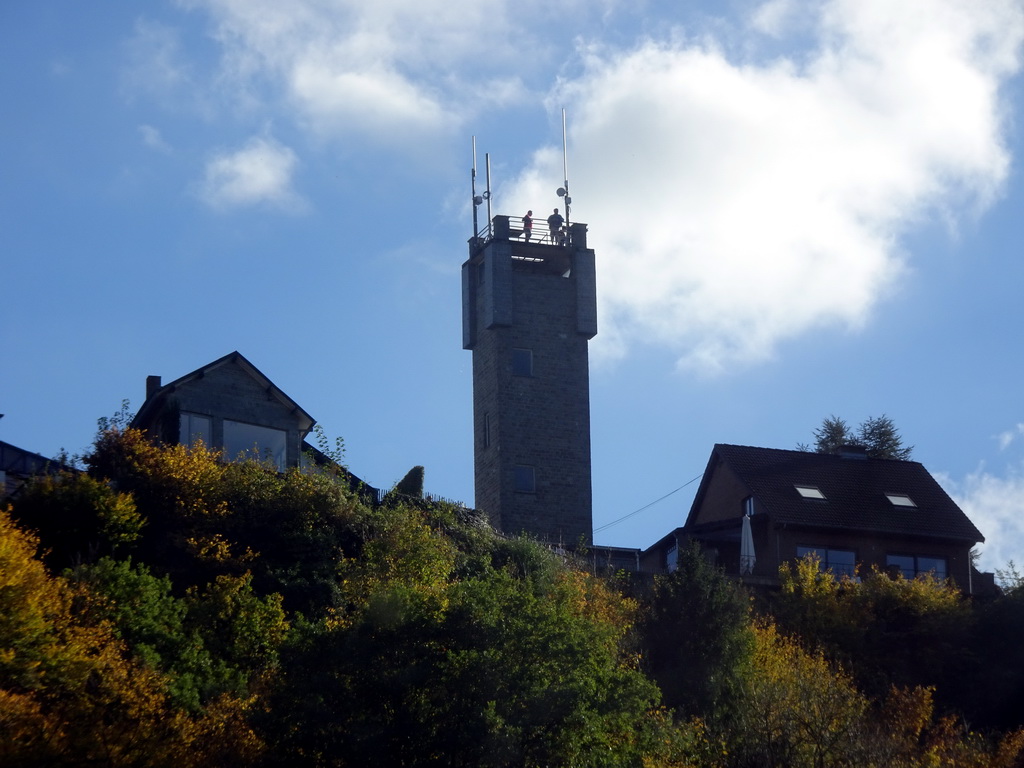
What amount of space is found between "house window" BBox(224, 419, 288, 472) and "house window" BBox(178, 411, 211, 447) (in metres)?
0.55

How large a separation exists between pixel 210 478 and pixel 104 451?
2.64 meters

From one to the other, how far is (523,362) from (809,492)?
10.6m

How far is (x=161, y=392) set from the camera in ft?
137

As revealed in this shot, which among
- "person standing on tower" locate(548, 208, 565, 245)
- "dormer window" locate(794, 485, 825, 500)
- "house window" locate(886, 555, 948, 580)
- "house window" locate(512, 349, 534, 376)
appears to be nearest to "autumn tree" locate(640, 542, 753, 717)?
"dormer window" locate(794, 485, 825, 500)

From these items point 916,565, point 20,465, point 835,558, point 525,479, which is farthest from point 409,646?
point 525,479

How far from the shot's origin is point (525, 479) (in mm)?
52531

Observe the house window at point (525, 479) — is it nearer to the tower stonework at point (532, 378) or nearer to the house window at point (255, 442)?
the tower stonework at point (532, 378)

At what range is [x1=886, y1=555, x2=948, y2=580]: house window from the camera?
48094 millimetres

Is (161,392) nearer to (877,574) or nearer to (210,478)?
(210,478)

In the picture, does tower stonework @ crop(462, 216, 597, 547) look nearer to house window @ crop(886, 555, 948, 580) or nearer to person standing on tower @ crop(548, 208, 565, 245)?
person standing on tower @ crop(548, 208, 565, 245)

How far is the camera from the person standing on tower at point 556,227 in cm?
5675

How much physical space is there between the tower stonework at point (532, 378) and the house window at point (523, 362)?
33 millimetres

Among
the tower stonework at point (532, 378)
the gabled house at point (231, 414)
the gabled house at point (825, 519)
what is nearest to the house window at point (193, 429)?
the gabled house at point (231, 414)

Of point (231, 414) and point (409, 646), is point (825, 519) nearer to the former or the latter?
point (231, 414)
